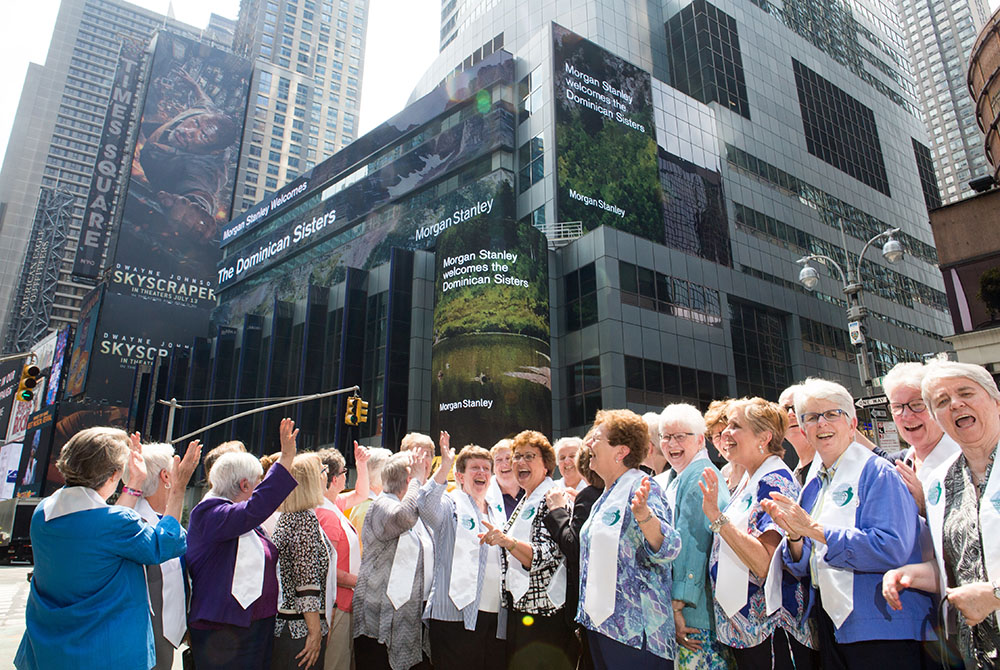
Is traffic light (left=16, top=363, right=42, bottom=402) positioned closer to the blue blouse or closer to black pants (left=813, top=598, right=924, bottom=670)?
the blue blouse

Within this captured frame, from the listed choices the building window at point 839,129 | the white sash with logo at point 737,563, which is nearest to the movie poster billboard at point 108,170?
the building window at point 839,129

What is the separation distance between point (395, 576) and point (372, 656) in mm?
768

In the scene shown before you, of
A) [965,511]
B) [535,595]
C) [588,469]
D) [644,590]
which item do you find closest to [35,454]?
[535,595]

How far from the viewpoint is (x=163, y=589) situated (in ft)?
14.5

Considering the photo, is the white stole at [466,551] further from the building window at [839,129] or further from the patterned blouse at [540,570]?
the building window at [839,129]

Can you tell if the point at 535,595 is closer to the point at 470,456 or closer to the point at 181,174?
the point at 470,456

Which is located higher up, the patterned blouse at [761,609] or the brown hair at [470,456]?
the brown hair at [470,456]

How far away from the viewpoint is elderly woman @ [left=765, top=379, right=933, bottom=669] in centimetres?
323

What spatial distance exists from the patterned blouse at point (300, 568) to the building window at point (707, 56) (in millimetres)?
46855

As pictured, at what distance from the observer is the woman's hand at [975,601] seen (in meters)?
2.69

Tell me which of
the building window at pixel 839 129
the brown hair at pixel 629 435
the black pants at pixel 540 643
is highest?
the building window at pixel 839 129

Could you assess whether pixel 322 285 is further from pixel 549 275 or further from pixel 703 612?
pixel 703 612

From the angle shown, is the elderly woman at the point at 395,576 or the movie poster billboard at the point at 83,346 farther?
the movie poster billboard at the point at 83,346

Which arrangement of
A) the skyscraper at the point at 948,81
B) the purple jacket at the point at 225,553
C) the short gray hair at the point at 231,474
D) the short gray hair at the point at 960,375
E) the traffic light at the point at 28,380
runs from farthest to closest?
the skyscraper at the point at 948,81 → the traffic light at the point at 28,380 → the short gray hair at the point at 231,474 → the purple jacket at the point at 225,553 → the short gray hair at the point at 960,375
